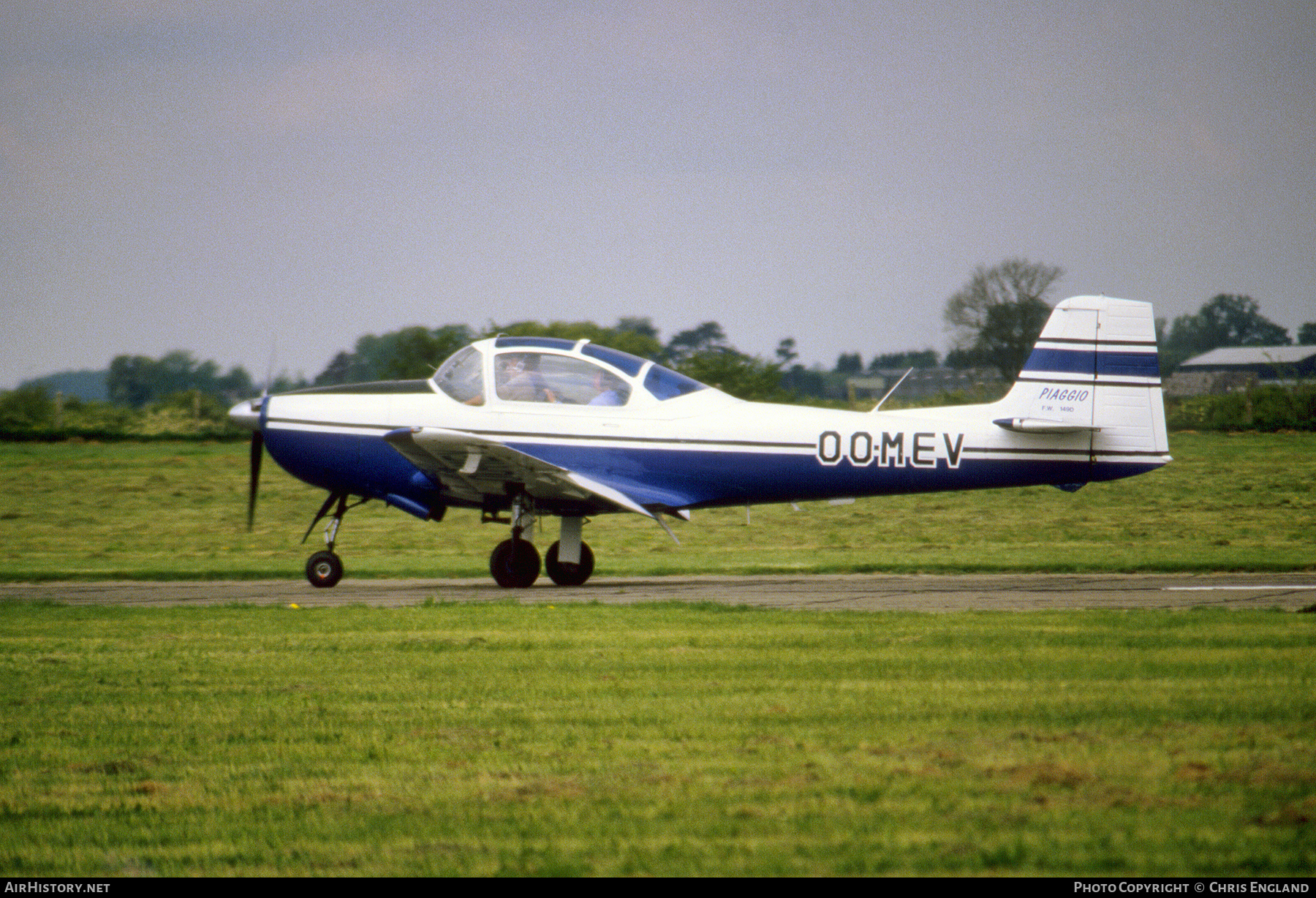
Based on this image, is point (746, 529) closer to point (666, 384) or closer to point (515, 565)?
point (666, 384)

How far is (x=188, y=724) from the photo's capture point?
609 centimetres

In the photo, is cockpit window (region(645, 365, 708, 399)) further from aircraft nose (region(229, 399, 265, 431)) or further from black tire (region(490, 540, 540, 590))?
aircraft nose (region(229, 399, 265, 431))

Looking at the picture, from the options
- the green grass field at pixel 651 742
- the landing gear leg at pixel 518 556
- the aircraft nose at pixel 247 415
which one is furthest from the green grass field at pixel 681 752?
the aircraft nose at pixel 247 415

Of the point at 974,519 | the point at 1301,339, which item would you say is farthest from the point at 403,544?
the point at 1301,339

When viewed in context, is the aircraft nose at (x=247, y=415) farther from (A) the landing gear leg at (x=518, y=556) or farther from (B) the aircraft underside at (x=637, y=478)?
(A) the landing gear leg at (x=518, y=556)

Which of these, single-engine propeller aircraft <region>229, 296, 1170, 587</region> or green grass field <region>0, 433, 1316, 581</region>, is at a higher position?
single-engine propeller aircraft <region>229, 296, 1170, 587</region>

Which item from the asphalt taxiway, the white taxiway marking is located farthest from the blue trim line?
the white taxiway marking

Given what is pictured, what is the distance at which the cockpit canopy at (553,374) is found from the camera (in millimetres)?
13656

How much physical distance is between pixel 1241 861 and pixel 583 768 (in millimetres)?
2496

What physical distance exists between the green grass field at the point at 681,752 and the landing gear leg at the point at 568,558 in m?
5.27

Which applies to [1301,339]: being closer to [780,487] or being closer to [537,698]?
[780,487]

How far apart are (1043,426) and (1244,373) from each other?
18.4 meters

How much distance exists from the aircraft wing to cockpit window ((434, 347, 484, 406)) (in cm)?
44

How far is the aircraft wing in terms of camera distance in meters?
12.8
